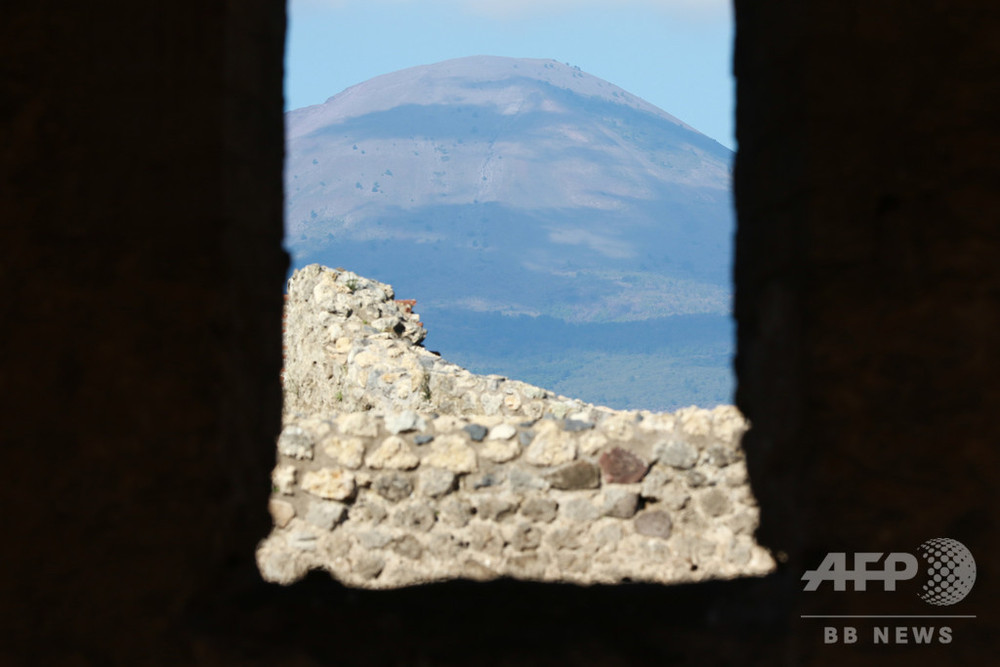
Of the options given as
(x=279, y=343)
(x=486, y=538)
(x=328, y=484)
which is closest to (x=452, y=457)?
(x=486, y=538)

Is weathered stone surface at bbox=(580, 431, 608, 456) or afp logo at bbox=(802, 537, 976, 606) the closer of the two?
afp logo at bbox=(802, 537, 976, 606)

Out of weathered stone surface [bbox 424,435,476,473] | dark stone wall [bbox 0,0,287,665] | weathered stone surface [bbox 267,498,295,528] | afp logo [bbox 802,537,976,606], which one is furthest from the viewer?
weathered stone surface [bbox 424,435,476,473]

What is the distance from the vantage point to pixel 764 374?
186 centimetres

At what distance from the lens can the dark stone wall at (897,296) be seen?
1.64 m

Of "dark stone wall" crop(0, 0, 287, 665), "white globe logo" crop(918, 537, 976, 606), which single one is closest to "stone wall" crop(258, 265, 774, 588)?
"dark stone wall" crop(0, 0, 287, 665)

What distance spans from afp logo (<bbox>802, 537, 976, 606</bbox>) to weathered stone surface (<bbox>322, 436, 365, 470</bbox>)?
7.16 ft

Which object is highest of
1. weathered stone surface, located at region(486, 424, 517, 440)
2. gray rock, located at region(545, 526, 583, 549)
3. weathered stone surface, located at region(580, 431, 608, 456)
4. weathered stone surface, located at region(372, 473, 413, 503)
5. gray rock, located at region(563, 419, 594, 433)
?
gray rock, located at region(563, 419, 594, 433)

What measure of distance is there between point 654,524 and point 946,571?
1.86 metres

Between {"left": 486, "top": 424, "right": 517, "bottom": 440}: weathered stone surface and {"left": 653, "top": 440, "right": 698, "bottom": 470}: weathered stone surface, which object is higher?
{"left": 486, "top": 424, "right": 517, "bottom": 440}: weathered stone surface

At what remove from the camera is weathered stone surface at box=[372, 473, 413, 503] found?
351cm

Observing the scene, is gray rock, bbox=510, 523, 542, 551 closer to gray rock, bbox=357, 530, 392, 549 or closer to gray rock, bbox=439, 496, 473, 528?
gray rock, bbox=439, 496, 473, 528

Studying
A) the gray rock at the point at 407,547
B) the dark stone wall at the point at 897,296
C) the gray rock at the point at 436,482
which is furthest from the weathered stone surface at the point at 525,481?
the dark stone wall at the point at 897,296

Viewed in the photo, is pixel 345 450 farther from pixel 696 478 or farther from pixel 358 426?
pixel 696 478

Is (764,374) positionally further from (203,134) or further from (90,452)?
(90,452)
